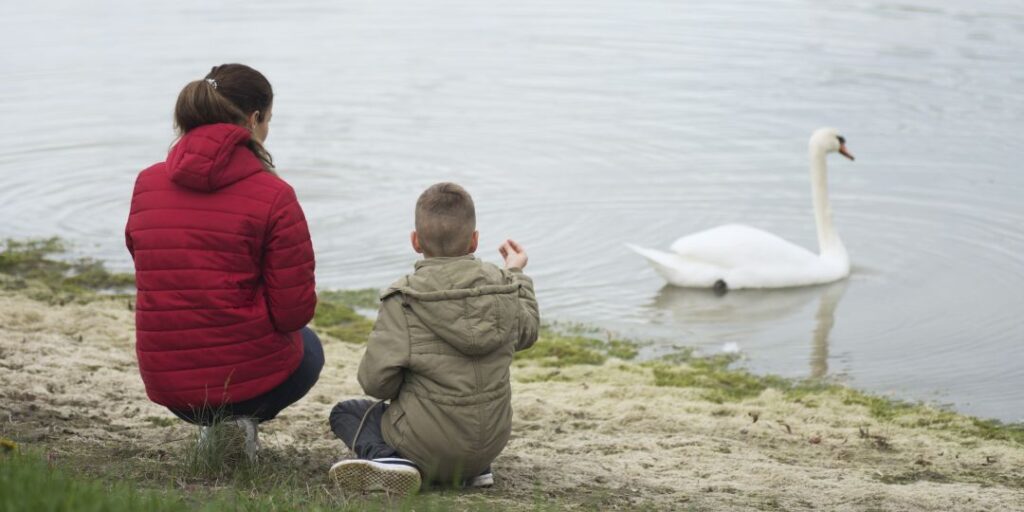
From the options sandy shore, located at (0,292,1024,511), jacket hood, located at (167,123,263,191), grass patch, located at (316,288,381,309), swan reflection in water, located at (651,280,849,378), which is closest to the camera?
jacket hood, located at (167,123,263,191)

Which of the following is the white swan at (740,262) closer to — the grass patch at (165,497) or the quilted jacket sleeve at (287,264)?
the quilted jacket sleeve at (287,264)

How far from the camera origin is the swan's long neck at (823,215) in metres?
11.9

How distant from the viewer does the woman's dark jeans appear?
5227mm

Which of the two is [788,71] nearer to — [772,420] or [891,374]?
[891,374]

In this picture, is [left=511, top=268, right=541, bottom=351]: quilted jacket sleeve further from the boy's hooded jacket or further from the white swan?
the white swan

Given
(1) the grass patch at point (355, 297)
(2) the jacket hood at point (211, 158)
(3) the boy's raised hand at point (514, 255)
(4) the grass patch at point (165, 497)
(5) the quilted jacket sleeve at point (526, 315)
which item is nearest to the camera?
(4) the grass patch at point (165, 497)

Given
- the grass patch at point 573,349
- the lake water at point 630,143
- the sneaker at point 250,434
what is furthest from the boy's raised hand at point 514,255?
the lake water at point 630,143

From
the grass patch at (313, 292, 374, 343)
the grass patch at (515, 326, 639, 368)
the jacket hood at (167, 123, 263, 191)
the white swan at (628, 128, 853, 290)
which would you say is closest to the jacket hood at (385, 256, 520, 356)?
the jacket hood at (167, 123, 263, 191)

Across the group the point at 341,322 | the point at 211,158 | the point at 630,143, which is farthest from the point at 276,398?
the point at 630,143

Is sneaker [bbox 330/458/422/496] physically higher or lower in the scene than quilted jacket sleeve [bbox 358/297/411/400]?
lower

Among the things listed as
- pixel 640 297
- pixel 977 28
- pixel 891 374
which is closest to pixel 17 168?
pixel 640 297

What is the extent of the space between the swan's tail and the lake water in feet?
0.58

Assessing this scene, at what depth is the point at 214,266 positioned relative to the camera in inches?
197

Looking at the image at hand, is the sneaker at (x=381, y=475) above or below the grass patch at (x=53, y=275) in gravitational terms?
above
